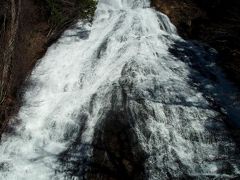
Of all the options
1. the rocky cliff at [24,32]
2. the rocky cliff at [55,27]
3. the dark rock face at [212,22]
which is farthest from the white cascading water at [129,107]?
the dark rock face at [212,22]

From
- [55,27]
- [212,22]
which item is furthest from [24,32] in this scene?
[212,22]

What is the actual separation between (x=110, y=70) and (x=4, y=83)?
3502 millimetres

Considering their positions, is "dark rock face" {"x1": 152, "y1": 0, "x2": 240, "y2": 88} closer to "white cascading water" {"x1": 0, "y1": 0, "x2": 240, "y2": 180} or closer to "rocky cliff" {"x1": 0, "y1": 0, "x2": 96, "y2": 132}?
"white cascading water" {"x1": 0, "y1": 0, "x2": 240, "y2": 180}

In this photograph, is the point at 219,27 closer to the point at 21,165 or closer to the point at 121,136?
the point at 121,136

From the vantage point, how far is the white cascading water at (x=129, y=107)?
9141 millimetres

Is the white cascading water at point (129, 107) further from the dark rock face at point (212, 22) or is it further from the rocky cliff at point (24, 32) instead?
the dark rock face at point (212, 22)

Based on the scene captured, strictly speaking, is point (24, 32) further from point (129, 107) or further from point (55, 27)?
point (129, 107)

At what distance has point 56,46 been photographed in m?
15.1

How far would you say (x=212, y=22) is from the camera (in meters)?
17.2

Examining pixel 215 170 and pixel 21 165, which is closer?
pixel 215 170

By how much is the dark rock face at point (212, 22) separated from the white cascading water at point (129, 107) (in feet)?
5.32

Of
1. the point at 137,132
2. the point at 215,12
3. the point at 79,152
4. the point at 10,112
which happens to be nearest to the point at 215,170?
the point at 137,132

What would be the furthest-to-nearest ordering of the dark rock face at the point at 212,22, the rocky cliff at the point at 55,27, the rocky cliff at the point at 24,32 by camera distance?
the dark rock face at the point at 212,22 → the rocky cliff at the point at 55,27 → the rocky cliff at the point at 24,32

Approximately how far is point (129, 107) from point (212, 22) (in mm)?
8805
